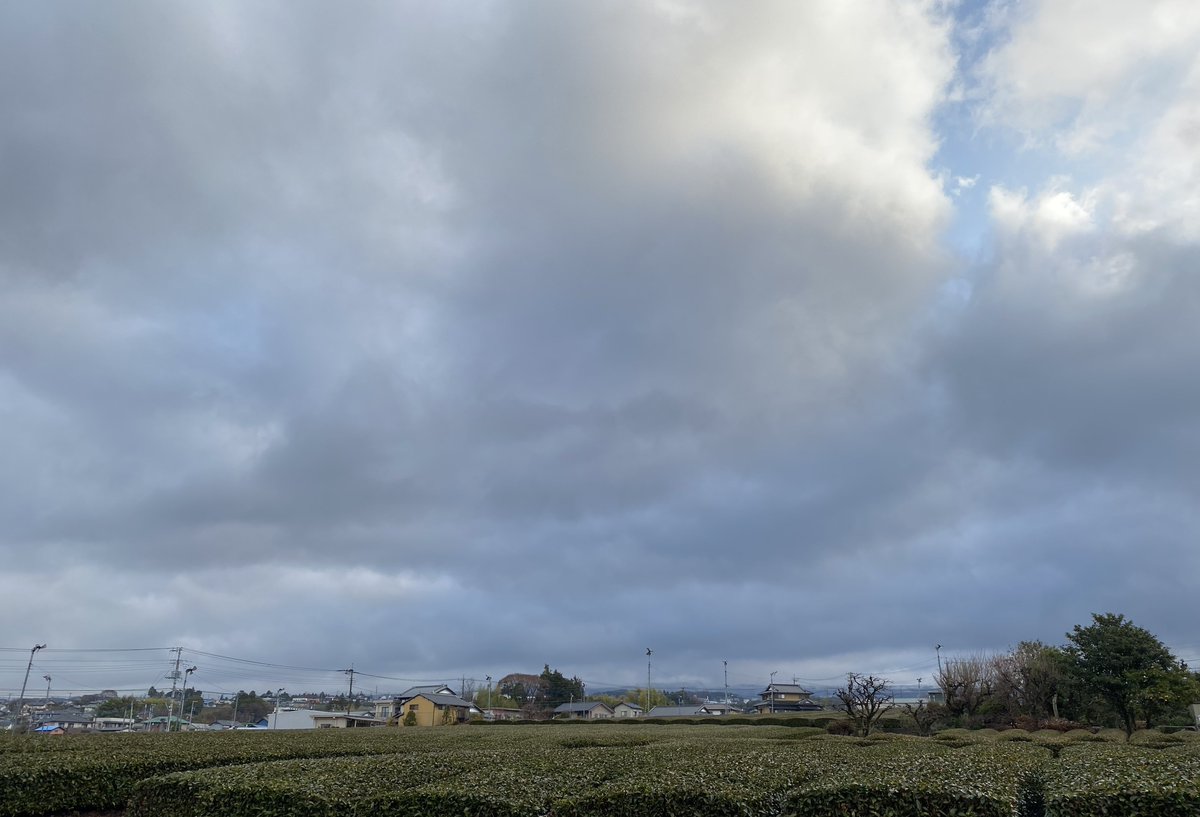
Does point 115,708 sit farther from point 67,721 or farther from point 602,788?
point 602,788

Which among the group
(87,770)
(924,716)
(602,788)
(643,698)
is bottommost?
(643,698)

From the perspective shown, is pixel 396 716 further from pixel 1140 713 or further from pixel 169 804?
pixel 169 804

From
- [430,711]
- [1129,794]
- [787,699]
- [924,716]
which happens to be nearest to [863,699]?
[924,716]

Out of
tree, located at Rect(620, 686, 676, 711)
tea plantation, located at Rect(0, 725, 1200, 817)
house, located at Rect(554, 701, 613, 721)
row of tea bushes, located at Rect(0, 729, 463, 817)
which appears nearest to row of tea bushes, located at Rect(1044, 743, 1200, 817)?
tea plantation, located at Rect(0, 725, 1200, 817)

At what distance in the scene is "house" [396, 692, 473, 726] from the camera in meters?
91.3

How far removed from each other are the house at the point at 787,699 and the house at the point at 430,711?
4452 cm

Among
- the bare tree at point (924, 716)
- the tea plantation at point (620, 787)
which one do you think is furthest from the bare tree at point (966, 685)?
the tea plantation at point (620, 787)

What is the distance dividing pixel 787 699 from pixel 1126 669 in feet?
245

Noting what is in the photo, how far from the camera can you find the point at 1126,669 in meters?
53.0

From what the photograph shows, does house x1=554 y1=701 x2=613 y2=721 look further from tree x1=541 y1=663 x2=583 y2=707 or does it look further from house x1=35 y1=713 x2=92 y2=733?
house x1=35 y1=713 x2=92 y2=733

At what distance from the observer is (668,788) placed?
460 inches

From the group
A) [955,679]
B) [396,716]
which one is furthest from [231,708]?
[955,679]

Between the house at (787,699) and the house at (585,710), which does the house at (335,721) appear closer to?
the house at (585,710)

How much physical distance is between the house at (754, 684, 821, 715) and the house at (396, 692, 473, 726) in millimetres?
44518
